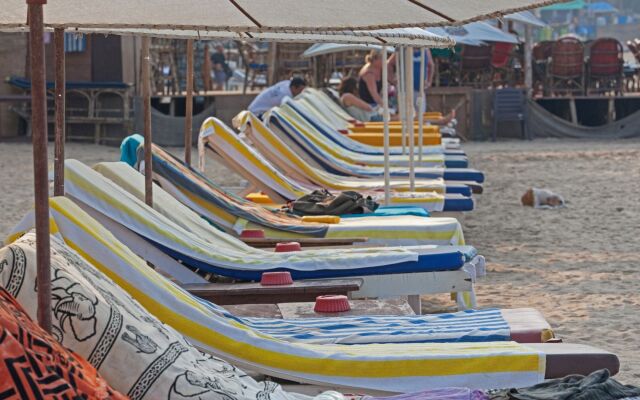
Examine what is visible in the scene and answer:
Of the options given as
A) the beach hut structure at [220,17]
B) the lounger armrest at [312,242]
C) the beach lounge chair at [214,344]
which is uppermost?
the beach hut structure at [220,17]

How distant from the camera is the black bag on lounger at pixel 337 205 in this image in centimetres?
770

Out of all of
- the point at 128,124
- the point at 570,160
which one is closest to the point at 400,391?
the point at 570,160

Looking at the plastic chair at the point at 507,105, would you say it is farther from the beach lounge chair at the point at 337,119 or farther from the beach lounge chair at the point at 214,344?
the beach lounge chair at the point at 214,344

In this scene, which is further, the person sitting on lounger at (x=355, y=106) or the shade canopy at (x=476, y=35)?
the shade canopy at (x=476, y=35)

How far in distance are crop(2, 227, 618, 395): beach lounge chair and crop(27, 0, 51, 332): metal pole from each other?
4.8 inches

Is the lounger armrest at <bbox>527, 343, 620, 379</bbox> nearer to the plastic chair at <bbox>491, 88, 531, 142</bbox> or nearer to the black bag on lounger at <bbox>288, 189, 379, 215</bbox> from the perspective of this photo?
the black bag on lounger at <bbox>288, 189, 379, 215</bbox>

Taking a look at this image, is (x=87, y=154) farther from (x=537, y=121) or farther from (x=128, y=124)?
(x=537, y=121)

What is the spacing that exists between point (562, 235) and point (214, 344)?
651 cm

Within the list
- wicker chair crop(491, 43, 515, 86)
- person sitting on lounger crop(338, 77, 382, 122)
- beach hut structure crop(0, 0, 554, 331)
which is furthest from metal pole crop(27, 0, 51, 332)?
wicker chair crop(491, 43, 515, 86)

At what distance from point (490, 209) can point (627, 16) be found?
2251 inches

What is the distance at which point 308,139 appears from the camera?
10.9 meters

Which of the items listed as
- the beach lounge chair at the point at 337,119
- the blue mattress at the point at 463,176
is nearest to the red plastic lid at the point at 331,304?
the blue mattress at the point at 463,176

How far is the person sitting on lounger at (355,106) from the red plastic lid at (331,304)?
10.5m

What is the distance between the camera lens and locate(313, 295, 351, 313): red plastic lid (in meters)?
4.96
